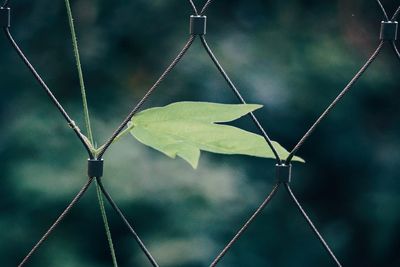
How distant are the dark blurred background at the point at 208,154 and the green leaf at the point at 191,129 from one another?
0.75 m

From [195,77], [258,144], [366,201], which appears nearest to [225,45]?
[195,77]

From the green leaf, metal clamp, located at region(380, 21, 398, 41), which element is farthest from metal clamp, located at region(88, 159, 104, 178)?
metal clamp, located at region(380, 21, 398, 41)

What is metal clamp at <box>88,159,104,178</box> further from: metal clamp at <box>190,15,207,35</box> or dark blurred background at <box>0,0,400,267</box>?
dark blurred background at <box>0,0,400,267</box>

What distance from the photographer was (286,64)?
1.29 meters

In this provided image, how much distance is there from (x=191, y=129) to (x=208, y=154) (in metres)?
0.80

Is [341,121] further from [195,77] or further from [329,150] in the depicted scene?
[195,77]

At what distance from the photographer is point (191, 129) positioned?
0.38m

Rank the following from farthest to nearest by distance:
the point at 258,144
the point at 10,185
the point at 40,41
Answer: the point at 40,41, the point at 10,185, the point at 258,144

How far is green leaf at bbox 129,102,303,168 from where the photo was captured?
14.9 inches

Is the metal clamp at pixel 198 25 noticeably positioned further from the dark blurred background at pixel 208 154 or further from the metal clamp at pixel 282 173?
the dark blurred background at pixel 208 154

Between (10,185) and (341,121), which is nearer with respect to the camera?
(10,185)

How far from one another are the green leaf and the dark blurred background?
0.75 metres

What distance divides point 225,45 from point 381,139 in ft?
1.00

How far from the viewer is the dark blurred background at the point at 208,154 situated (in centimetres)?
114
